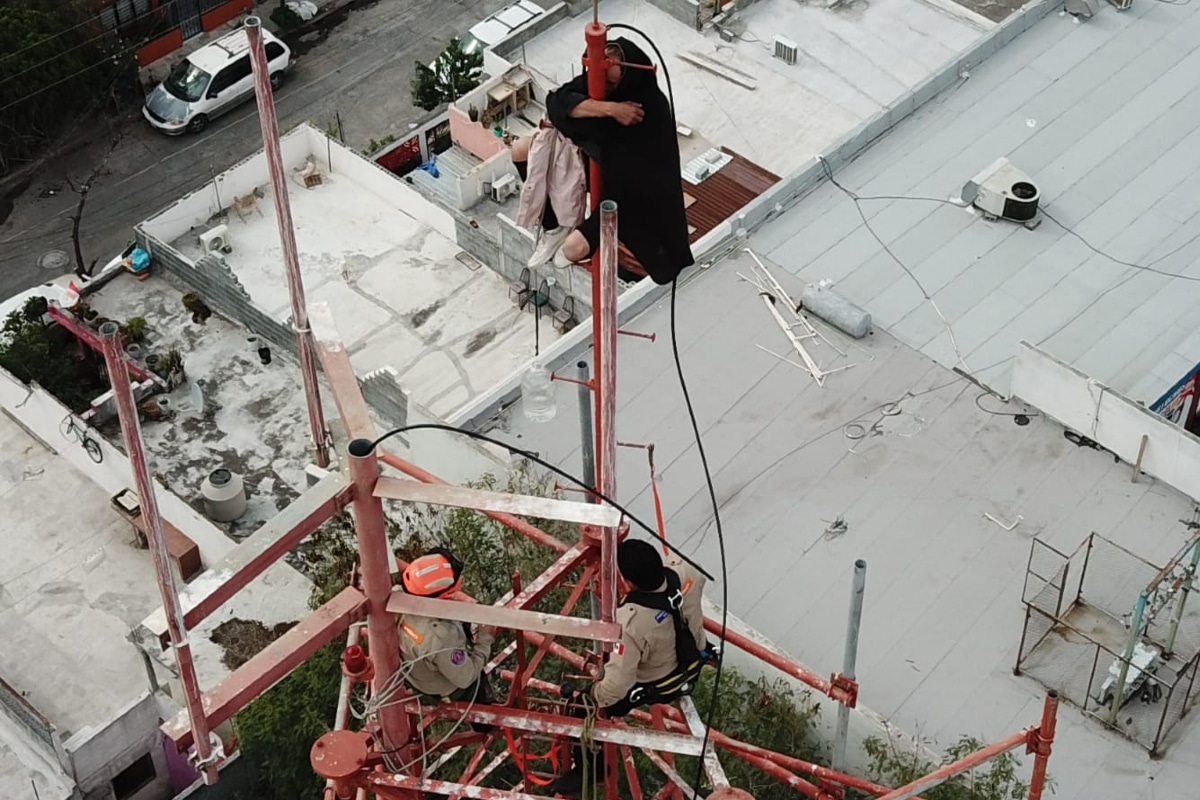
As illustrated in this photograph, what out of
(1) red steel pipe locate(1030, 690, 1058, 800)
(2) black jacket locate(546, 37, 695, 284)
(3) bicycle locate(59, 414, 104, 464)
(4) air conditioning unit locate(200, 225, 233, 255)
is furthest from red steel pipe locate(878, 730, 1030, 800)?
(4) air conditioning unit locate(200, 225, 233, 255)

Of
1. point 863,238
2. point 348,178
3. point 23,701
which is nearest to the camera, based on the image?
point 23,701

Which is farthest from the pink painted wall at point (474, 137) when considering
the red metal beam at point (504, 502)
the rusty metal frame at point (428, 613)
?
the red metal beam at point (504, 502)

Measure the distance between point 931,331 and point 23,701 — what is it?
16.7m

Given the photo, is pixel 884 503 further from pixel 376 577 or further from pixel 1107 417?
pixel 376 577

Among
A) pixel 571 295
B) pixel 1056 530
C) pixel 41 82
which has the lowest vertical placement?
pixel 41 82

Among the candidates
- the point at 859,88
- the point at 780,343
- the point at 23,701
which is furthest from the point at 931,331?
the point at 23,701

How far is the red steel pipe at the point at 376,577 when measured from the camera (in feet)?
55.8

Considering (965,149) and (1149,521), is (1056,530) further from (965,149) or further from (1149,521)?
(965,149)

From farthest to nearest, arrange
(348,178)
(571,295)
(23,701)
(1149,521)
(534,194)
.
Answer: (348,178), (571,295), (23,701), (1149,521), (534,194)

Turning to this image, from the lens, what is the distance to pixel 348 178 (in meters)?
40.9

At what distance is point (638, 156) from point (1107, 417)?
1337 cm

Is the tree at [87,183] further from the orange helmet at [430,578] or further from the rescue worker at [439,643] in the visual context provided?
the orange helmet at [430,578]

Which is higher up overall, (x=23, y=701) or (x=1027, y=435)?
(x=1027, y=435)

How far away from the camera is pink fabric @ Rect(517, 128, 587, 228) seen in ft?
59.9
